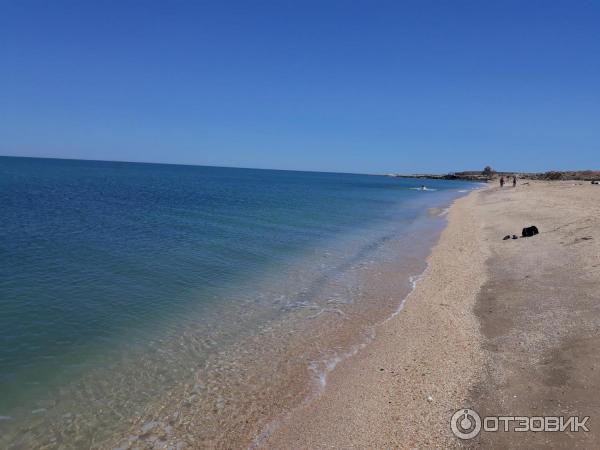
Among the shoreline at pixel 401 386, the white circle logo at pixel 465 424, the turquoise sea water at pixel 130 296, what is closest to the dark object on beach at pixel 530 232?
the turquoise sea water at pixel 130 296

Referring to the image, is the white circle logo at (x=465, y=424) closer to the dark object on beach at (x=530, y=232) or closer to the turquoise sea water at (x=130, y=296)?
the turquoise sea water at (x=130, y=296)

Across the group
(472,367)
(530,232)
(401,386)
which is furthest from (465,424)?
(530,232)

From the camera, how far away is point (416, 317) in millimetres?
10016

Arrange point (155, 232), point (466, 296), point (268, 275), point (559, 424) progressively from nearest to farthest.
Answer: point (559, 424) < point (466, 296) < point (268, 275) < point (155, 232)

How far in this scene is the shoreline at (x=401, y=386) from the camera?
5.48m

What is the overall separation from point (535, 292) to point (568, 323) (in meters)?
2.52

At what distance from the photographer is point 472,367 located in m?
7.02

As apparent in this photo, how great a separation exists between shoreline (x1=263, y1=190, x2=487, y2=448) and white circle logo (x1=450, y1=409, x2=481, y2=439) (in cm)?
12

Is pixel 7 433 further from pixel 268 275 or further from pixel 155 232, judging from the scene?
pixel 155 232

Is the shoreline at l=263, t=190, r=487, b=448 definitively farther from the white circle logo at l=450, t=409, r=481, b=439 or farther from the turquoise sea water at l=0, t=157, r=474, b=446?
the turquoise sea water at l=0, t=157, r=474, b=446

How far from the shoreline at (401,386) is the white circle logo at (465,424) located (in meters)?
0.12

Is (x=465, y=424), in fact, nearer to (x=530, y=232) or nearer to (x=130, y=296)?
(x=130, y=296)

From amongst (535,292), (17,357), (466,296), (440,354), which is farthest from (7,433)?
(535,292)

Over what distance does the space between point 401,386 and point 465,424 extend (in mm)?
1380
